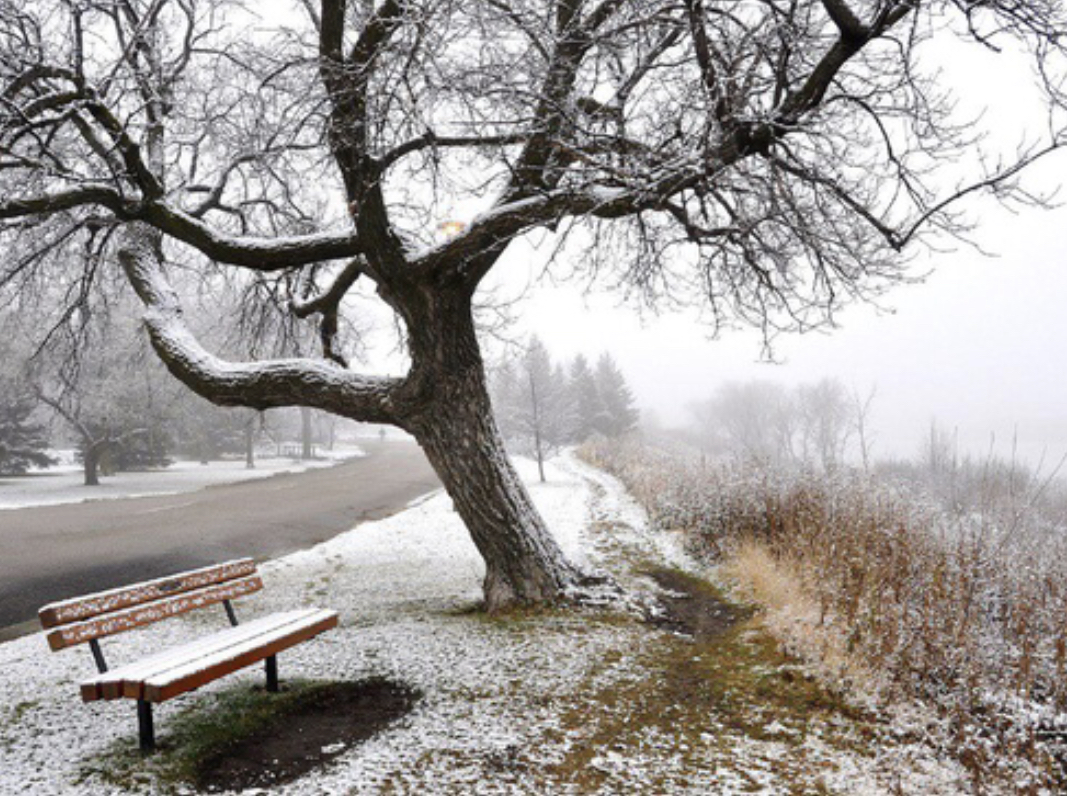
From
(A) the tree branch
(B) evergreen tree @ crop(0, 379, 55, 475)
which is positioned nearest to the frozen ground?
(A) the tree branch

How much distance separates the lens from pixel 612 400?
49188 mm

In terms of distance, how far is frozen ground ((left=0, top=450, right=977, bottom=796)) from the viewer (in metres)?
2.94

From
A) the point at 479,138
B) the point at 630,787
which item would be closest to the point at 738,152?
the point at 479,138

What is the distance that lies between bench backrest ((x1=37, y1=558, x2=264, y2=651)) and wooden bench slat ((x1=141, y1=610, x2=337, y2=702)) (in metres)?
0.75

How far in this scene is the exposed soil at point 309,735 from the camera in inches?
119

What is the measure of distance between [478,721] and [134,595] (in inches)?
93.4

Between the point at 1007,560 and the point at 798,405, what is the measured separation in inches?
3100

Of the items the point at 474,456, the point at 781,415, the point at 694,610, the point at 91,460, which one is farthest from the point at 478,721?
the point at 781,415

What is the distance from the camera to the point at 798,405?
77.8m

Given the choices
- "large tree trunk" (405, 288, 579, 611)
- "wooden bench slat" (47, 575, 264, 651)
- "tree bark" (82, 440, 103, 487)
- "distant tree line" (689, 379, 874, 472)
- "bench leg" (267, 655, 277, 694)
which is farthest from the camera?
"distant tree line" (689, 379, 874, 472)

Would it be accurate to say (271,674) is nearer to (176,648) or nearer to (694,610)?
(176,648)

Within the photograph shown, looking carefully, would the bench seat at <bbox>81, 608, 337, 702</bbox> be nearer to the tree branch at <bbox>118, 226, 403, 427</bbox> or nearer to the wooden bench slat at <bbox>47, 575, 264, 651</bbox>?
the wooden bench slat at <bbox>47, 575, 264, 651</bbox>

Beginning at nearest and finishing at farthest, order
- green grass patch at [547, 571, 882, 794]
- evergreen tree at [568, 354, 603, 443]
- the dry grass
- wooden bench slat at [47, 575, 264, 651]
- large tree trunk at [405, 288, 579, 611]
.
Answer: green grass patch at [547, 571, 882, 794]
wooden bench slat at [47, 575, 264, 651]
the dry grass
large tree trunk at [405, 288, 579, 611]
evergreen tree at [568, 354, 603, 443]

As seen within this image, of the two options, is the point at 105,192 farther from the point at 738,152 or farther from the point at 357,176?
the point at 738,152
